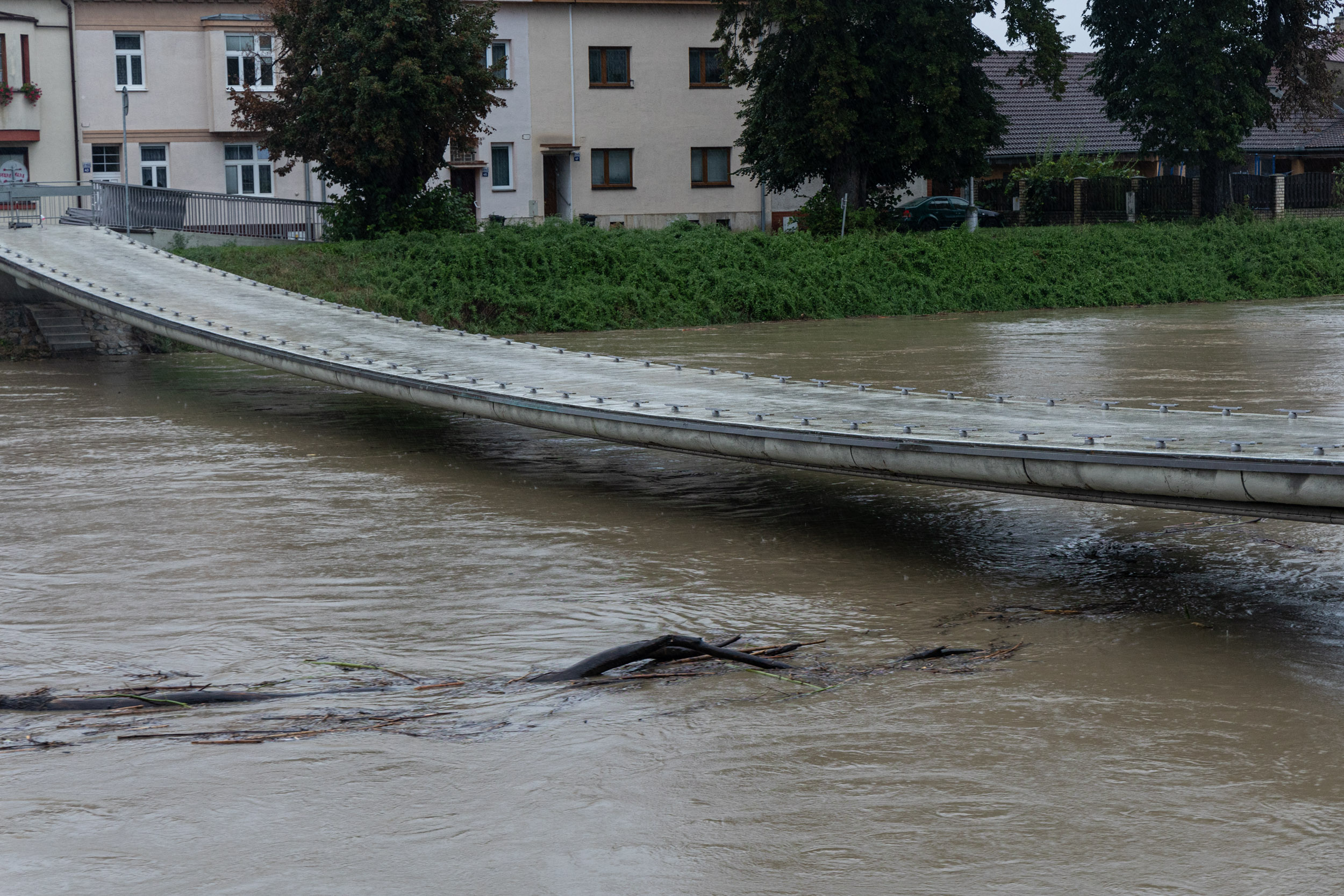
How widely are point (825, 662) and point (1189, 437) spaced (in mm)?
2773

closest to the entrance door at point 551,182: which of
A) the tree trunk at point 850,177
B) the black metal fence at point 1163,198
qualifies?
the tree trunk at point 850,177

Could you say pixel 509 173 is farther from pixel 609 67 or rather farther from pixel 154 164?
pixel 154 164

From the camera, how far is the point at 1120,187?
36.8 meters

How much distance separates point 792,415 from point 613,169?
31.1 m

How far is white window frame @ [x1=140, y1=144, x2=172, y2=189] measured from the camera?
36844 millimetres

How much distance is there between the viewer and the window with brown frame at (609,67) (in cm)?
3997

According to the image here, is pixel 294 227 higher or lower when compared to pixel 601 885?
higher

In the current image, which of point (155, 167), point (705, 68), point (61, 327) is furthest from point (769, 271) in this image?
point (155, 167)

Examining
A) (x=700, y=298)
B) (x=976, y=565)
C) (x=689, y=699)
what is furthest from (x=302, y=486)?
(x=700, y=298)

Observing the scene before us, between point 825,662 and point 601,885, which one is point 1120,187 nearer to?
point 825,662

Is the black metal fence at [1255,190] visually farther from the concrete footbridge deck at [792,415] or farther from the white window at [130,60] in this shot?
the white window at [130,60]

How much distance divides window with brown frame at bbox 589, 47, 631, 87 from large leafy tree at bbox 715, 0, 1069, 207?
6905 millimetres

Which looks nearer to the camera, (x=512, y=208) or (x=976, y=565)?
(x=976, y=565)

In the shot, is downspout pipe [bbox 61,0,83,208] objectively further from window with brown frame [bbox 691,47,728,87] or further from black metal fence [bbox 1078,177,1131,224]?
black metal fence [bbox 1078,177,1131,224]
